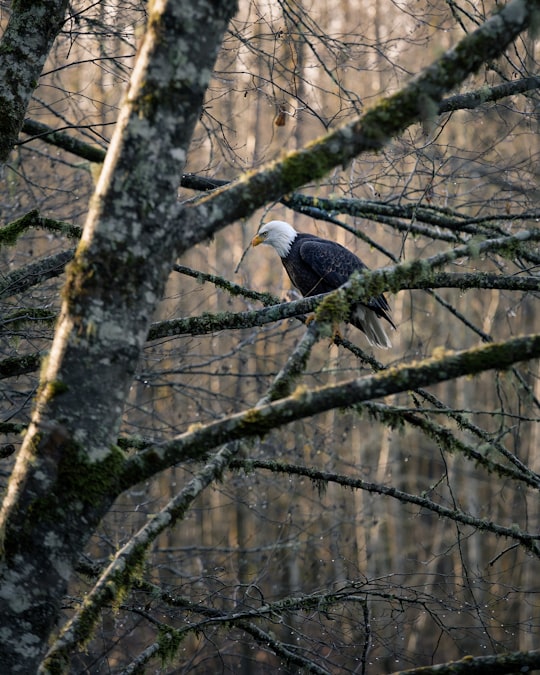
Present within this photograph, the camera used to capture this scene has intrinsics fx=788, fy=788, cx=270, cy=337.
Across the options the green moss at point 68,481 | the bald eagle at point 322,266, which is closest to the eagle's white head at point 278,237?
the bald eagle at point 322,266

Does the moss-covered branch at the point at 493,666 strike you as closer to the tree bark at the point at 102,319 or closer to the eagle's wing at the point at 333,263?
the tree bark at the point at 102,319

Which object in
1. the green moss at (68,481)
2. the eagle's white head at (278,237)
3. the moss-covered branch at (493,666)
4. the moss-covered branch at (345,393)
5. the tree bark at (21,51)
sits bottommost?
the moss-covered branch at (493,666)

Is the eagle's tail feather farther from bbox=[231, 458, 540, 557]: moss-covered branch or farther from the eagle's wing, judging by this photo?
bbox=[231, 458, 540, 557]: moss-covered branch

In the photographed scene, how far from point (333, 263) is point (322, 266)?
119 millimetres

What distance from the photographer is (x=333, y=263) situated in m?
7.21

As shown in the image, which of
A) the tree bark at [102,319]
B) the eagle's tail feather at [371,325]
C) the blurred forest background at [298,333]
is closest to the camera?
the tree bark at [102,319]

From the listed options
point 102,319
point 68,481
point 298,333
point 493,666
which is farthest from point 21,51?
point 298,333

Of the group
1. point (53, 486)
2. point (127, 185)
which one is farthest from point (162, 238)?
point (53, 486)

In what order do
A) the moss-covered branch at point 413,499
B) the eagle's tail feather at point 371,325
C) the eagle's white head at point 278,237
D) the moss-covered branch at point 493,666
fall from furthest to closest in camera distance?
the eagle's white head at point 278,237 < the eagle's tail feather at point 371,325 < the moss-covered branch at point 413,499 < the moss-covered branch at point 493,666

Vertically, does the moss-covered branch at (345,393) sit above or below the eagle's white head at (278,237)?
below

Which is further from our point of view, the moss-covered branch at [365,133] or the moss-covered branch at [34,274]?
the moss-covered branch at [34,274]

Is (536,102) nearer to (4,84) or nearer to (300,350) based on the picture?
(300,350)

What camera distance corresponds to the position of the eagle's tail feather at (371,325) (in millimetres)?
7598

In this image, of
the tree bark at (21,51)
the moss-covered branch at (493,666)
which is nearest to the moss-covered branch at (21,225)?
the tree bark at (21,51)
